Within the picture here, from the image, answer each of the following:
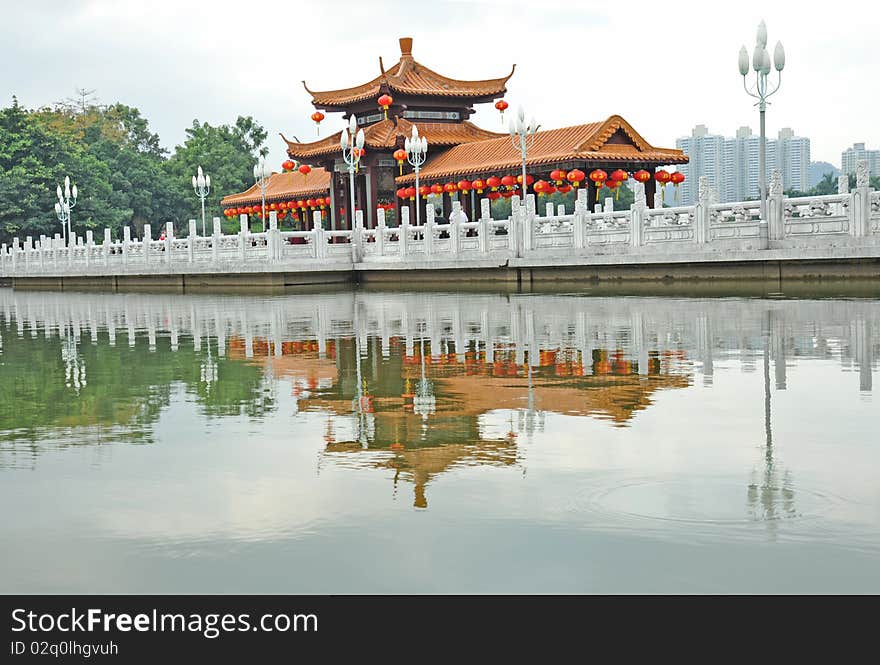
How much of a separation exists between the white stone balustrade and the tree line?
85.4 ft

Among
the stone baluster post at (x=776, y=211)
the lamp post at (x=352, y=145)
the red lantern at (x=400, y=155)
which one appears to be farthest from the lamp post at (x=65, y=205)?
the stone baluster post at (x=776, y=211)

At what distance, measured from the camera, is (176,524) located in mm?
4668

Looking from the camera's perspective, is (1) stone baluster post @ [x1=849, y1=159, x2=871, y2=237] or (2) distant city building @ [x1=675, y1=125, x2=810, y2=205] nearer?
(1) stone baluster post @ [x1=849, y1=159, x2=871, y2=237]

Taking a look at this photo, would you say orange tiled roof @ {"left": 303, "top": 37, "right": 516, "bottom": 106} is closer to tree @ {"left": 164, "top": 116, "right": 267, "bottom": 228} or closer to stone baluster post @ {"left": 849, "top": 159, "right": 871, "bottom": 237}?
stone baluster post @ {"left": 849, "top": 159, "right": 871, "bottom": 237}

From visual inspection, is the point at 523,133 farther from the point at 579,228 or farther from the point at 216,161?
the point at 216,161

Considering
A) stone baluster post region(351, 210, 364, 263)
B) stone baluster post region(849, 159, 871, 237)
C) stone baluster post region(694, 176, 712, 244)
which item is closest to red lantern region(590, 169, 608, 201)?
stone baluster post region(351, 210, 364, 263)

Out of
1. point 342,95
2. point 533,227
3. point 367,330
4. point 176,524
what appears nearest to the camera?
point 176,524

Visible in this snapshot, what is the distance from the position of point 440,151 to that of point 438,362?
108ft

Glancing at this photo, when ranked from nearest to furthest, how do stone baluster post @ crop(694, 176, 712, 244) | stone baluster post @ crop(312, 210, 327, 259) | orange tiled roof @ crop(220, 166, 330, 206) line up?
stone baluster post @ crop(694, 176, 712, 244) → stone baluster post @ crop(312, 210, 327, 259) → orange tiled roof @ crop(220, 166, 330, 206)

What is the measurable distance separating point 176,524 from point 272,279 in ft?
93.5

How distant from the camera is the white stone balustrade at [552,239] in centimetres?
2247

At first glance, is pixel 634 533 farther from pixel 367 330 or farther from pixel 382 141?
pixel 382 141

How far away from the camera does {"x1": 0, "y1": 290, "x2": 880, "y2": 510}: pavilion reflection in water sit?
22.3 feet
